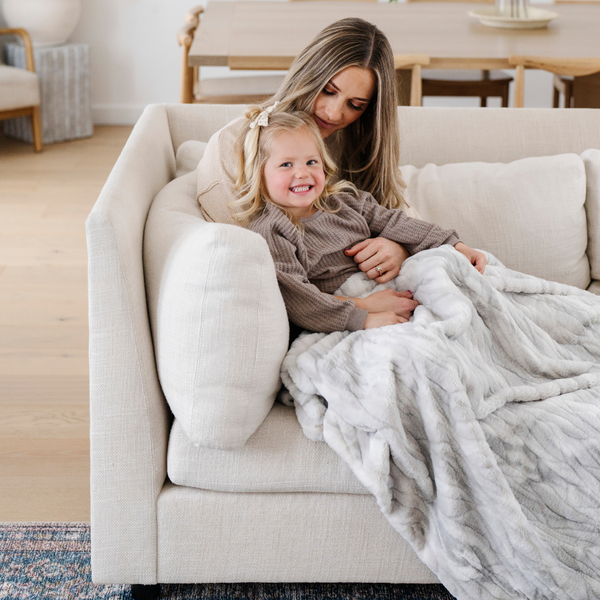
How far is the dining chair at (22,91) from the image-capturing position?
377cm

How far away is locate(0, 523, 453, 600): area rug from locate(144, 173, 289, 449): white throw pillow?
0.36m

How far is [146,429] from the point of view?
4.20 feet

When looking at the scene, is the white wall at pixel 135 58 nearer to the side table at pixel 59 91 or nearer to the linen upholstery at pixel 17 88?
the side table at pixel 59 91

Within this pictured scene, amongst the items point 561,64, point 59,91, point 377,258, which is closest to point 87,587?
point 377,258

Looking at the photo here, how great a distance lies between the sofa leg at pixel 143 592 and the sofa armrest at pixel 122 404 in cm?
4

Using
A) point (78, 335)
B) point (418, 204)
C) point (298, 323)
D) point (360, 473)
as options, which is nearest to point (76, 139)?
point (78, 335)

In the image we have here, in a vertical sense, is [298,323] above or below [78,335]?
above

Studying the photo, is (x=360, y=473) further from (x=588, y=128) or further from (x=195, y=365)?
(x=588, y=128)

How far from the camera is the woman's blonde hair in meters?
1.70

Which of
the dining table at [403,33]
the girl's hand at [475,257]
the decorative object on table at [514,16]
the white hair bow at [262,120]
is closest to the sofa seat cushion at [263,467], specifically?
the girl's hand at [475,257]

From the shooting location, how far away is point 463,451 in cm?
121

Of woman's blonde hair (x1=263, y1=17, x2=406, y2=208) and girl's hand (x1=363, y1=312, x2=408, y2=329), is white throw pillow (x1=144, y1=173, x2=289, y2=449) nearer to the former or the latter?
girl's hand (x1=363, y1=312, x2=408, y2=329)

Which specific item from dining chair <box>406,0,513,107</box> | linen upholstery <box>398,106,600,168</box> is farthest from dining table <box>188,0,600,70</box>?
linen upholstery <box>398,106,600,168</box>

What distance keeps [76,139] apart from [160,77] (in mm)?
672
